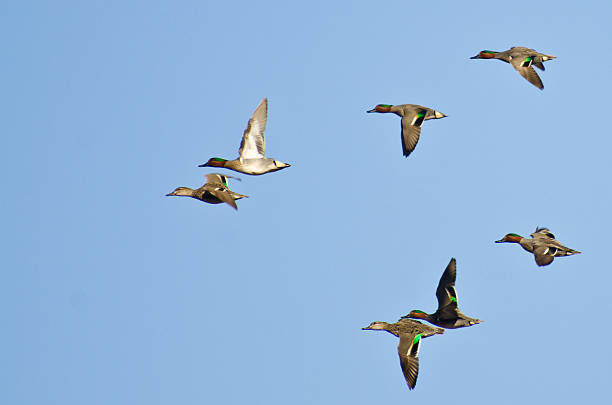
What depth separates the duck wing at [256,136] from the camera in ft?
88.4

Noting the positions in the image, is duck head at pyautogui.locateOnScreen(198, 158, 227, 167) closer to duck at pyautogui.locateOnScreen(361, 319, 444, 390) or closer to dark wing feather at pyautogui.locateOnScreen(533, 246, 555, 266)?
duck at pyautogui.locateOnScreen(361, 319, 444, 390)

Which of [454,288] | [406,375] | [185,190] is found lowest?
[406,375]

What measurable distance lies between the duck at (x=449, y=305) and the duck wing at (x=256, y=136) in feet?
18.8

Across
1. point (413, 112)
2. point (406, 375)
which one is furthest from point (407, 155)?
point (406, 375)

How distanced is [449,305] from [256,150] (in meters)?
6.39

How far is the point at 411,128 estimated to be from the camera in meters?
29.0

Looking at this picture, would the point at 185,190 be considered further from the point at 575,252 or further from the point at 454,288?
the point at 575,252

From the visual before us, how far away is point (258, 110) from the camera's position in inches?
1061

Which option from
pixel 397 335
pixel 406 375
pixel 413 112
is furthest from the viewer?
pixel 413 112

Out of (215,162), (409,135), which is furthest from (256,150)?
A: (409,135)

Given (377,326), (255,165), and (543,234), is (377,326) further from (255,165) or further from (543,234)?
(543,234)

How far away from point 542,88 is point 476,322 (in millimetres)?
6866

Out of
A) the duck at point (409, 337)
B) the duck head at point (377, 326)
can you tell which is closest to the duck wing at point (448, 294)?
the duck at point (409, 337)

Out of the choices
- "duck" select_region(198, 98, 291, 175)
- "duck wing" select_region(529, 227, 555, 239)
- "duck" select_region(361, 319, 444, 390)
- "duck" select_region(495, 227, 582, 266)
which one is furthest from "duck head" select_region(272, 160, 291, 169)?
"duck wing" select_region(529, 227, 555, 239)
